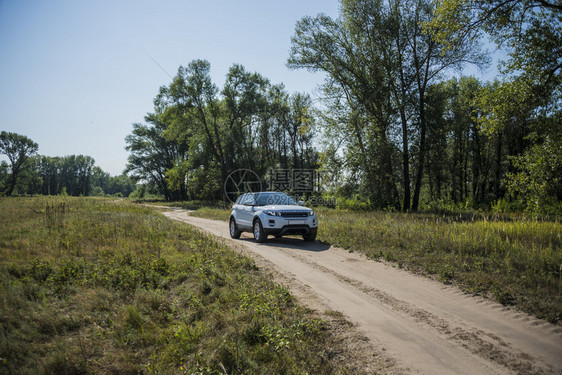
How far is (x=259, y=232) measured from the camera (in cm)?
1114

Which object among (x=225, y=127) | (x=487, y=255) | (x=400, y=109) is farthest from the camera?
(x=225, y=127)

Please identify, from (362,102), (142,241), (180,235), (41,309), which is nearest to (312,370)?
(41,309)

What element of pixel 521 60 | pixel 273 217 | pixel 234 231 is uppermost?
pixel 521 60

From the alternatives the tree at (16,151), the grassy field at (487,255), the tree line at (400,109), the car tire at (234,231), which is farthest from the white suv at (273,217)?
the tree at (16,151)

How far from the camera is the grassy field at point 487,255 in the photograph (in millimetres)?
4887

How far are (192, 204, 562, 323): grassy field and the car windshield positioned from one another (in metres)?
2.30

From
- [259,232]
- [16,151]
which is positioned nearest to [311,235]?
[259,232]

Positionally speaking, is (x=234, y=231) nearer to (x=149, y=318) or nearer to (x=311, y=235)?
(x=311, y=235)

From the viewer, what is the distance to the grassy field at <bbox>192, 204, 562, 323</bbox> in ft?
16.0

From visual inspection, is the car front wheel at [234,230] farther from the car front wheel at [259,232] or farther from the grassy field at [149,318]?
the grassy field at [149,318]

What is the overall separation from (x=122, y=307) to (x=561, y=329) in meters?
6.24

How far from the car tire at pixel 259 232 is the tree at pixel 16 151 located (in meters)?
64.8

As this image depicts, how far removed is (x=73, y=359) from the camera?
3.38 m

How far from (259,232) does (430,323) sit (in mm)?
7574
